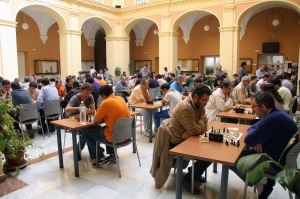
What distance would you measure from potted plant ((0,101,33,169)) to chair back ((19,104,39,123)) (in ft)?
5.00

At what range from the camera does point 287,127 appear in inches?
101

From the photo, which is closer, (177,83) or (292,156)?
(292,156)

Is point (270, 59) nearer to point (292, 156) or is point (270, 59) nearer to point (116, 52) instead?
point (116, 52)

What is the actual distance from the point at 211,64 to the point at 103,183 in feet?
50.3

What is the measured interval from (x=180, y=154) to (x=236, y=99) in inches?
160

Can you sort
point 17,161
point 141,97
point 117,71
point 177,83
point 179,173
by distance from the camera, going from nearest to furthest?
point 179,173 < point 17,161 < point 141,97 < point 177,83 < point 117,71

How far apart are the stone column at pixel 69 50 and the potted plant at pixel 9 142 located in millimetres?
9815

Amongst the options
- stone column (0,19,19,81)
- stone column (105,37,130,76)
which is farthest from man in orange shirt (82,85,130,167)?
stone column (105,37,130,76)

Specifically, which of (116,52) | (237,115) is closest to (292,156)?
(237,115)

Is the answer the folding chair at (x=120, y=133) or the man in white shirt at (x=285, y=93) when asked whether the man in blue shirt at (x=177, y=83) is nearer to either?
the man in white shirt at (x=285, y=93)

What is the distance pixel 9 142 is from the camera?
3.68 m

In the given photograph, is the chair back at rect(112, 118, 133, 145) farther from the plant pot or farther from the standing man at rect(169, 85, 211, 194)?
the plant pot

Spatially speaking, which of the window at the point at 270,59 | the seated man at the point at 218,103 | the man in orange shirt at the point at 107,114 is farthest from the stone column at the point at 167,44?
the man in orange shirt at the point at 107,114

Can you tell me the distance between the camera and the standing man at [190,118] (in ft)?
10.2
